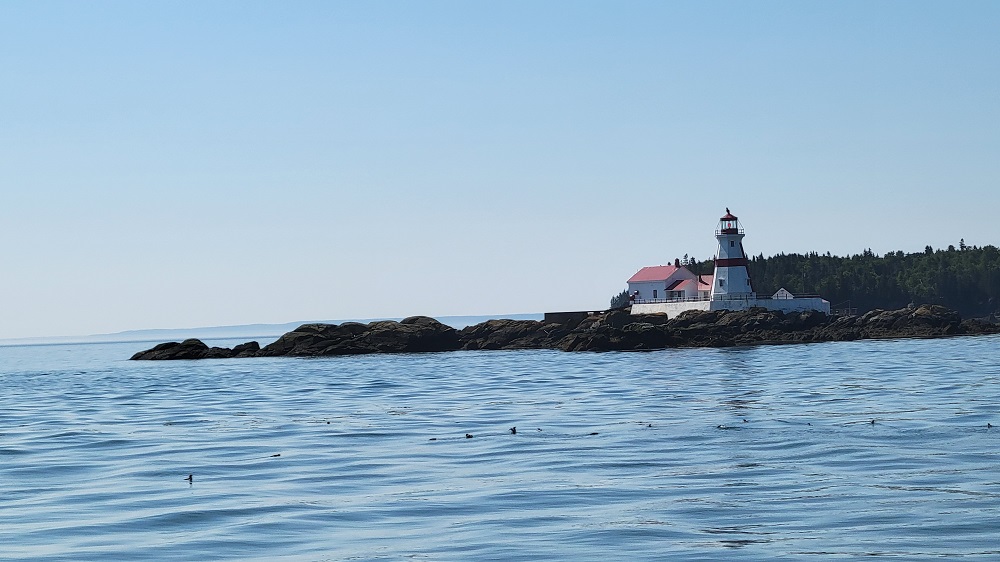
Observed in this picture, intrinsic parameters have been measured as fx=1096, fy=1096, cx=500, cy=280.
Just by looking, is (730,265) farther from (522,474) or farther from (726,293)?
(522,474)

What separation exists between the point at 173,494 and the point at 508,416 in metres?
15.6

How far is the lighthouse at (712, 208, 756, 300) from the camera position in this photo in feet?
315

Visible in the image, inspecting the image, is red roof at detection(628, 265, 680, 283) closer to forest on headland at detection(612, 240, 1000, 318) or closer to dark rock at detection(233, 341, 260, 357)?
forest on headland at detection(612, 240, 1000, 318)

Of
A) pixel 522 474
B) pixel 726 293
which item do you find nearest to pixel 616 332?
pixel 726 293

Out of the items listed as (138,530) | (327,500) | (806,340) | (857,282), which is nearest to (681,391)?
(327,500)

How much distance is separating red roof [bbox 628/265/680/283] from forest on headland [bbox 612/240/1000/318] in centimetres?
2826

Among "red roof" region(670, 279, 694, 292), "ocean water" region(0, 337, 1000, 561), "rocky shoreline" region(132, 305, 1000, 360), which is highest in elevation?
"red roof" region(670, 279, 694, 292)

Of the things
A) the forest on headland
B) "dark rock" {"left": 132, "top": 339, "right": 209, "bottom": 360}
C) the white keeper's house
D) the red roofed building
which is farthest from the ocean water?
the forest on headland

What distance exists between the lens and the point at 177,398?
47250 millimetres

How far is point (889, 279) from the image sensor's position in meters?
142

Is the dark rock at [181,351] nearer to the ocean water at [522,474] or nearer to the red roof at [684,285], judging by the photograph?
the red roof at [684,285]

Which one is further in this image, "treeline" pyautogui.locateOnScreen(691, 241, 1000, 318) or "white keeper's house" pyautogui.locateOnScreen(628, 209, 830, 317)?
"treeline" pyautogui.locateOnScreen(691, 241, 1000, 318)

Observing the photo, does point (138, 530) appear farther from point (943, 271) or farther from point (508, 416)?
point (943, 271)

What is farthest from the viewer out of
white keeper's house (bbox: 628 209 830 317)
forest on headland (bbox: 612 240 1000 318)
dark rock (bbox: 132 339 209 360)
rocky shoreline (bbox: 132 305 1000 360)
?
forest on headland (bbox: 612 240 1000 318)
